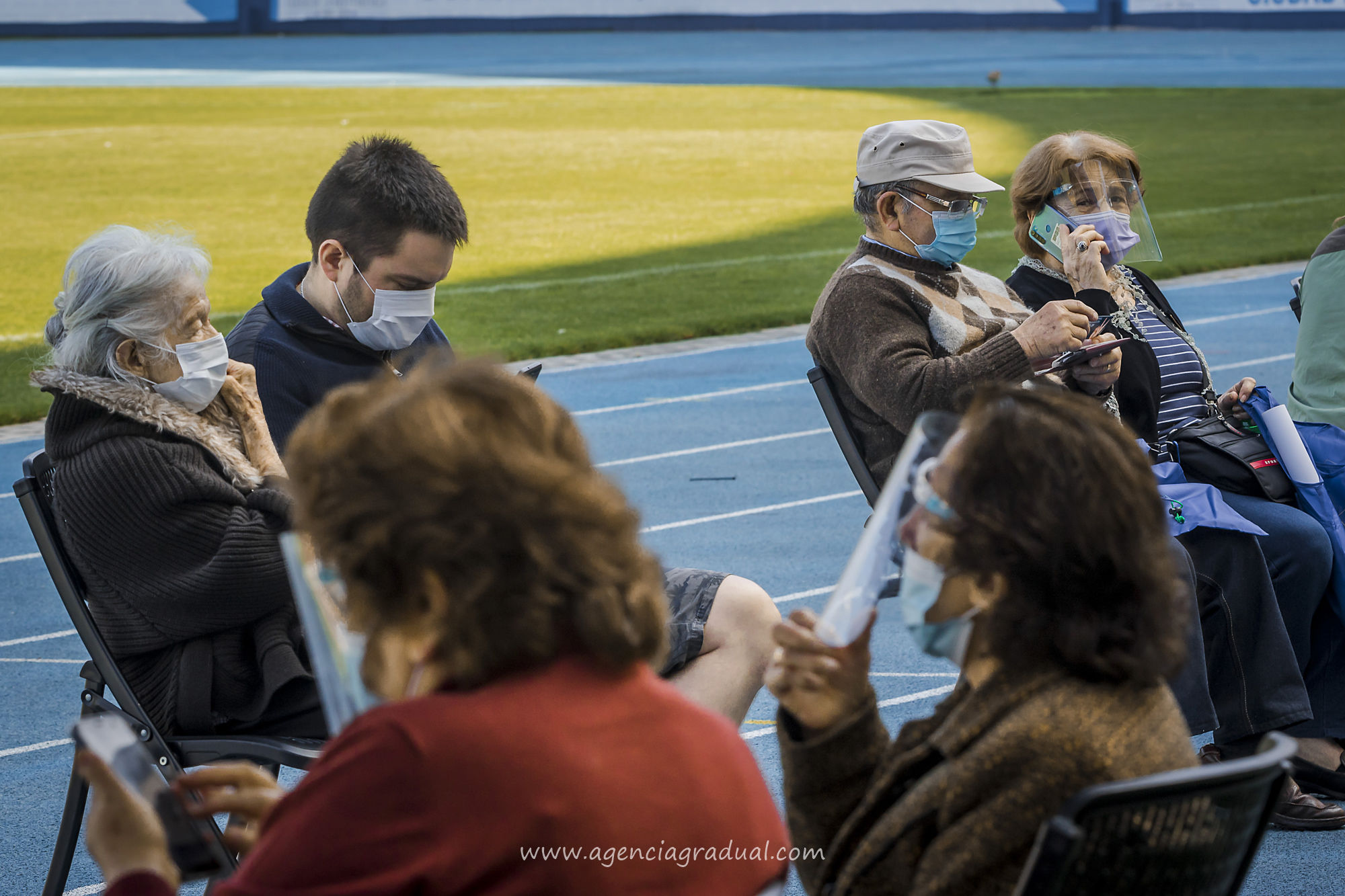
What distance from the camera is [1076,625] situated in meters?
1.96

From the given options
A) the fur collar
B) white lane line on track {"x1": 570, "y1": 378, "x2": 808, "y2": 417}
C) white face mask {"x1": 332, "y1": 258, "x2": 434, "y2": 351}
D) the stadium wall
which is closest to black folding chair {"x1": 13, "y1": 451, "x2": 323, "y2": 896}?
the fur collar

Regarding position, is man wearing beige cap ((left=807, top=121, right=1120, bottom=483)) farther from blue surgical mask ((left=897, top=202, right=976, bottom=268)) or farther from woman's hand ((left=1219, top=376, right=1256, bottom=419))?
woman's hand ((left=1219, top=376, right=1256, bottom=419))

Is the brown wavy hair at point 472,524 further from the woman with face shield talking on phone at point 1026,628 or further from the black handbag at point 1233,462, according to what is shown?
the black handbag at point 1233,462

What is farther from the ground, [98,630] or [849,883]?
[849,883]

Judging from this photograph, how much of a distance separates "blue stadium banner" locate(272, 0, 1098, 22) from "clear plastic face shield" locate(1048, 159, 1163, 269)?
4889 cm

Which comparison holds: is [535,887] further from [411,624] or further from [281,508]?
[281,508]

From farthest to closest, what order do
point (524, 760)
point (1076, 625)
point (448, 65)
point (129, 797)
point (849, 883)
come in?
point (448, 65), point (849, 883), point (1076, 625), point (129, 797), point (524, 760)

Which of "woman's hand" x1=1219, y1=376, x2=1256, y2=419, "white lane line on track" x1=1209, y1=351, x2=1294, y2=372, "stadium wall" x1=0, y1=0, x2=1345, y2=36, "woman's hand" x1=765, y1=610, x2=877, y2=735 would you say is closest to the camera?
"woman's hand" x1=765, y1=610, x2=877, y2=735

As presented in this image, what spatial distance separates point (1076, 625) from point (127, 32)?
180 feet

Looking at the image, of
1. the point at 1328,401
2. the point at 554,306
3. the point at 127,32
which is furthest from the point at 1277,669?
the point at 127,32

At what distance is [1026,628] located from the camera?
1.99 metres

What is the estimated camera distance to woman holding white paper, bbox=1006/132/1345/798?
13.9 feet

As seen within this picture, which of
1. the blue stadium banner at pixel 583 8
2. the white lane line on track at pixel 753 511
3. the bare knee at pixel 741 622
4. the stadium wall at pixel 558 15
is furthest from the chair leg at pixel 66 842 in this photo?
the blue stadium banner at pixel 583 8

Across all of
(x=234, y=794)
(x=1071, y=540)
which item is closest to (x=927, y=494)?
(x=1071, y=540)
